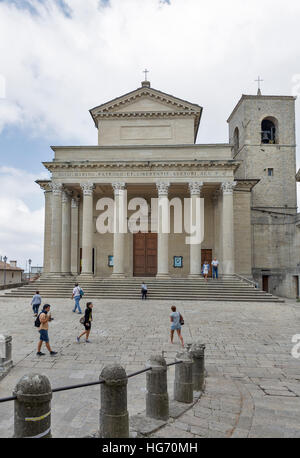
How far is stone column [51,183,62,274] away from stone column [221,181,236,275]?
1299 cm

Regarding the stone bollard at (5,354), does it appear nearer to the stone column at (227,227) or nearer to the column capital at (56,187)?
the stone column at (227,227)

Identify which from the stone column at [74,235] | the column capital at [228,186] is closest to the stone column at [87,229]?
the stone column at [74,235]

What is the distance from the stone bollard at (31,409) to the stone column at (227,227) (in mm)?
23219

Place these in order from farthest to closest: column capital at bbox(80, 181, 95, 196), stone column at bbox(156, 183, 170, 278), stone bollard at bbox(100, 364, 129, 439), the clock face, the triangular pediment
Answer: the clock face, the triangular pediment, column capital at bbox(80, 181, 95, 196), stone column at bbox(156, 183, 170, 278), stone bollard at bbox(100, 364, 129, 439)

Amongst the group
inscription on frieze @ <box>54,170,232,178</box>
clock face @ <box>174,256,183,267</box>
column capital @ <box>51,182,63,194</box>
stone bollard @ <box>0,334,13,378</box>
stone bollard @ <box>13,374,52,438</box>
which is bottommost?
stone bollard @ <box>0,334,13,378</box>

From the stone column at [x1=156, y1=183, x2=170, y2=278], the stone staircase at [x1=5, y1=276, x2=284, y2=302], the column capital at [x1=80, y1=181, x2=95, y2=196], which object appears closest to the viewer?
the stone staircase at [x1=5, y1=276, x2=284, y2=302]

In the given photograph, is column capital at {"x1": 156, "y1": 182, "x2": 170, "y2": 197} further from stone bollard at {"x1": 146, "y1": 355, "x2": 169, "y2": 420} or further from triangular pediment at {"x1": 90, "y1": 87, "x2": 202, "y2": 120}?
stone bollard at {"x1": 146, "y1": 355, "x2": 169, "y2": 420}

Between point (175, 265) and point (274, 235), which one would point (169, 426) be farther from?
point (274, 235)

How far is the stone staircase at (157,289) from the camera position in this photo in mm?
22922

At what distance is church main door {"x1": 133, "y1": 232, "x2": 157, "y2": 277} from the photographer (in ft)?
106

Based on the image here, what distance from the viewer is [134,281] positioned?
2570 cm

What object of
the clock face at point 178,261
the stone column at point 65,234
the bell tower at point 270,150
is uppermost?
the bell tower at point 270,150

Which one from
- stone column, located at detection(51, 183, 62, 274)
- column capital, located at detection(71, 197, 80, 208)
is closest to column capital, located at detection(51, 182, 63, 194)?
stone column, located at detection(51, 183, 62, 274)

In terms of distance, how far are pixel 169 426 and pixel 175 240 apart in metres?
26.7
